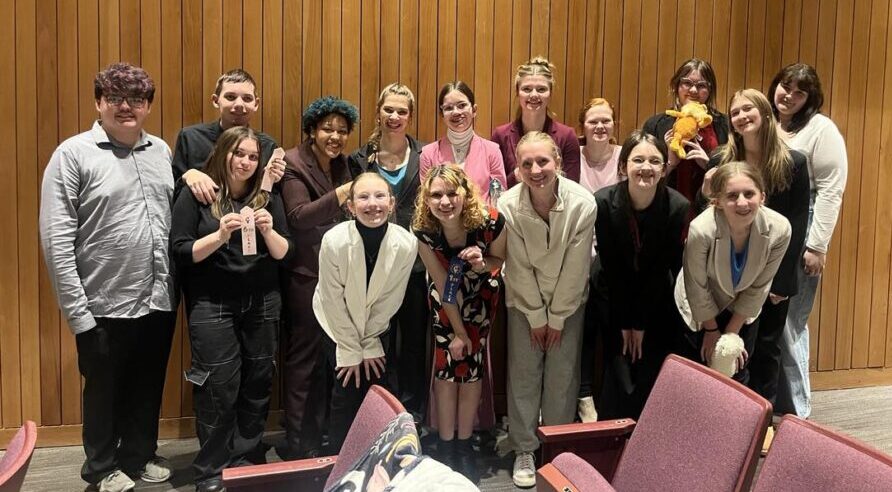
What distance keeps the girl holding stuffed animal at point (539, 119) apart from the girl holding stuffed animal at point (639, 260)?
471 mm

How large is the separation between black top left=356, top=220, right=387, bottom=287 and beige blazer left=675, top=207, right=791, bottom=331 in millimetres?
1421

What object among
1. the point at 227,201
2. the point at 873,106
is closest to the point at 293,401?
the point at 227,201

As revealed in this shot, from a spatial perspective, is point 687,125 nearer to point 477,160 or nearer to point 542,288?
point 477,160

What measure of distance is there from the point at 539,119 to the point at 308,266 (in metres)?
1.44

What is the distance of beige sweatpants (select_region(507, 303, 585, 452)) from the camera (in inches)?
130

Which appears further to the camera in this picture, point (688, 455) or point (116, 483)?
point (116, 483)

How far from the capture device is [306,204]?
10.8 feet

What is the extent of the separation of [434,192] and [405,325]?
Answer: 74cm

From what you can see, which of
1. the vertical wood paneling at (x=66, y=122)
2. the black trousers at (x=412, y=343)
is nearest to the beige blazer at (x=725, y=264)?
the black trousers at (x=412, y=343)

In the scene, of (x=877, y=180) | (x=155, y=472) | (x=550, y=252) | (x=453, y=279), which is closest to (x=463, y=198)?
(x=453, y=279)

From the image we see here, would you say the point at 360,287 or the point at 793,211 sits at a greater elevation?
the point at 793,211

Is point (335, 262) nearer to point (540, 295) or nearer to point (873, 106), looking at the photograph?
point (540, 295)

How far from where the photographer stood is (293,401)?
342 centimetres

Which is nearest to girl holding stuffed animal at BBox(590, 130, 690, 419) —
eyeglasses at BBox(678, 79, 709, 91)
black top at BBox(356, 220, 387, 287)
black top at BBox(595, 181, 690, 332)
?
black top at BBox(595, 181, 690, 332)
